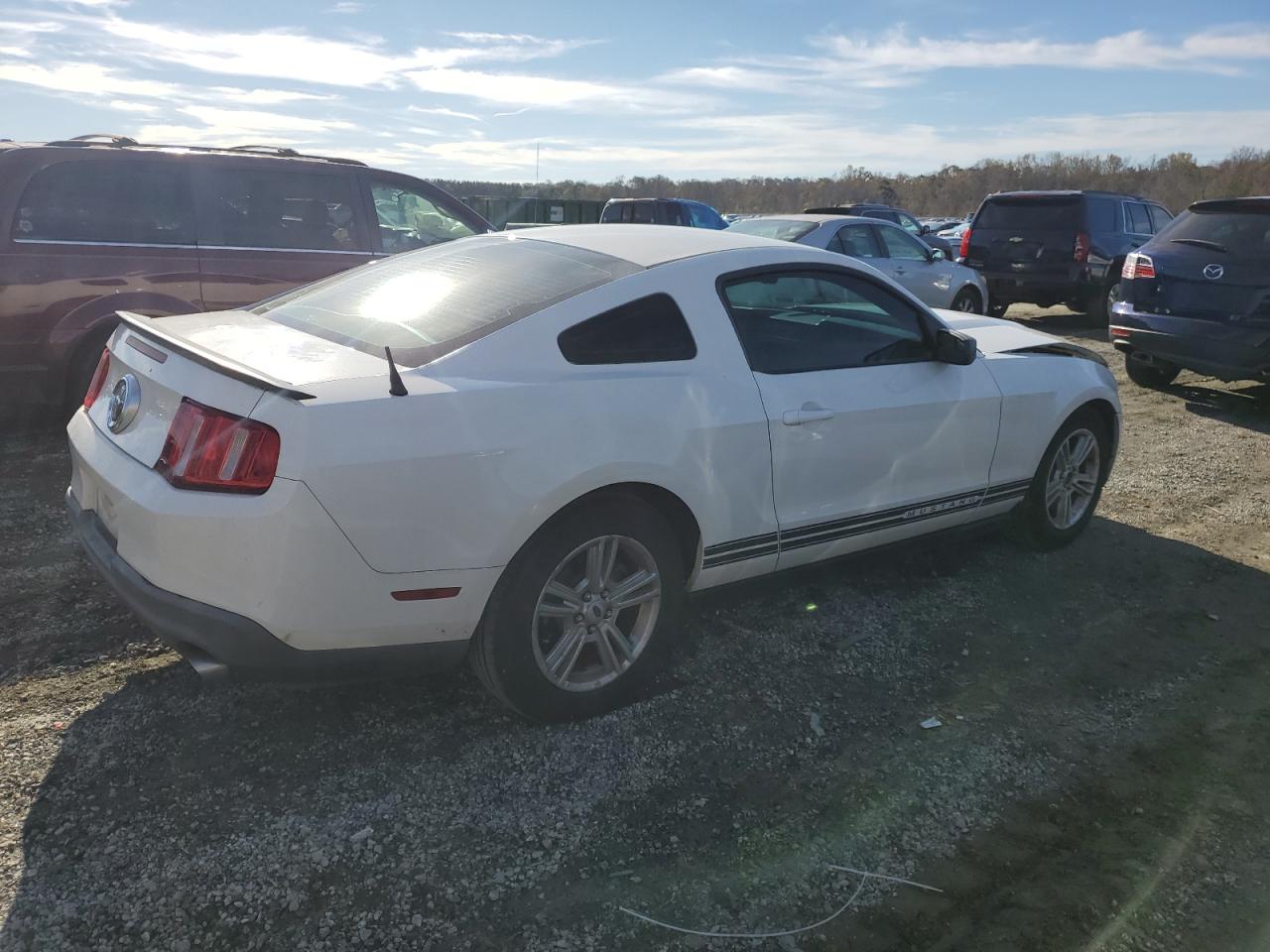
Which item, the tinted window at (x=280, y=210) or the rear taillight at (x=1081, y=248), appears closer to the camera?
the tinted window at (x=280, y=210)

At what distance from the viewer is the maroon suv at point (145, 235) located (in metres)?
5.67

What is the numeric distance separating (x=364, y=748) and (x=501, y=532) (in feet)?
2.79

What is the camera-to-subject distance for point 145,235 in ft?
19.9

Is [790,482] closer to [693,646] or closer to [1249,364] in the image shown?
[693,646]

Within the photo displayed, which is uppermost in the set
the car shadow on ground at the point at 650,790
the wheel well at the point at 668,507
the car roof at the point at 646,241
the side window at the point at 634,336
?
the car roof at the point at 646,241

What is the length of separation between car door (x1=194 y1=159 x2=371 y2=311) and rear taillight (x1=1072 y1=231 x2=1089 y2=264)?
32.0 feet

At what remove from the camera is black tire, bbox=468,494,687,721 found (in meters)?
2.88

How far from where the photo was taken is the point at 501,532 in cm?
278

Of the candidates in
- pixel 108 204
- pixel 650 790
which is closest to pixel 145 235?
pixel 108 204

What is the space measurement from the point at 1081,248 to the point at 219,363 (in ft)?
41.1

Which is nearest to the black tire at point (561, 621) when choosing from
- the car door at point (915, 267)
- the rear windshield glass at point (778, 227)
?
the rear windshield glass at point (778, 227)

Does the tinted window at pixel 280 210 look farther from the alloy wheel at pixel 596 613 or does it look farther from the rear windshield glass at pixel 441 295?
the alloy wheel at pixel 596 613

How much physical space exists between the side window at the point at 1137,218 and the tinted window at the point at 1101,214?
30 cm

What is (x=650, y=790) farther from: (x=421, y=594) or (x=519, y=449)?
(x=519, y=449)
